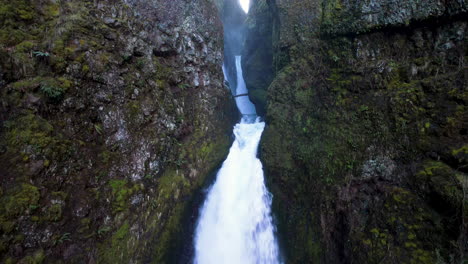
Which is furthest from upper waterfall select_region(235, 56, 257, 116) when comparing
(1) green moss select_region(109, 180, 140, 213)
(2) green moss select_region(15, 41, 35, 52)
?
(2) green moss select_region(15, 41, 35, 52)

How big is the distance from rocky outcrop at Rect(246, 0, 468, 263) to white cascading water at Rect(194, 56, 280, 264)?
0.61 metres

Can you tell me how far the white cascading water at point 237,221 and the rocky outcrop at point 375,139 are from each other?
612mm

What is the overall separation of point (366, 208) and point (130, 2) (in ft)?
41.4

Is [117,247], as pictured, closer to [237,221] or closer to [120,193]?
[120,193]

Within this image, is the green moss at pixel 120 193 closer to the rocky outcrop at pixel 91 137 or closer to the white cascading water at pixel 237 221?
the rocky outcrop at pixel 91 137

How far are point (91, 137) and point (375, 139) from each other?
9.17 meters

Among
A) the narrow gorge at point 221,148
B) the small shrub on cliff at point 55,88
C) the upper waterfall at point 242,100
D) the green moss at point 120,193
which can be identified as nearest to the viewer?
the narrow gorge at point 221,148

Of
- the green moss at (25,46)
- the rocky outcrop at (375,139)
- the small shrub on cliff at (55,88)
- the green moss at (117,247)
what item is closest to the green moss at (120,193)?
the green moss at (117,247)

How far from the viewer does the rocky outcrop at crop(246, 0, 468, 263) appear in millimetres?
5305

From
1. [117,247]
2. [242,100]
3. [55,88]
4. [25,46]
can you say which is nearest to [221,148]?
[117,247]

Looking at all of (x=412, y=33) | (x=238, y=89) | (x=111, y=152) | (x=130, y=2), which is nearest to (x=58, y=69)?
(x=111, y=152)

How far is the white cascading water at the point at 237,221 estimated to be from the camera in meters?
8.01

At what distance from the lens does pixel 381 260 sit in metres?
5.45

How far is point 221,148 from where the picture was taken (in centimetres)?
1180
